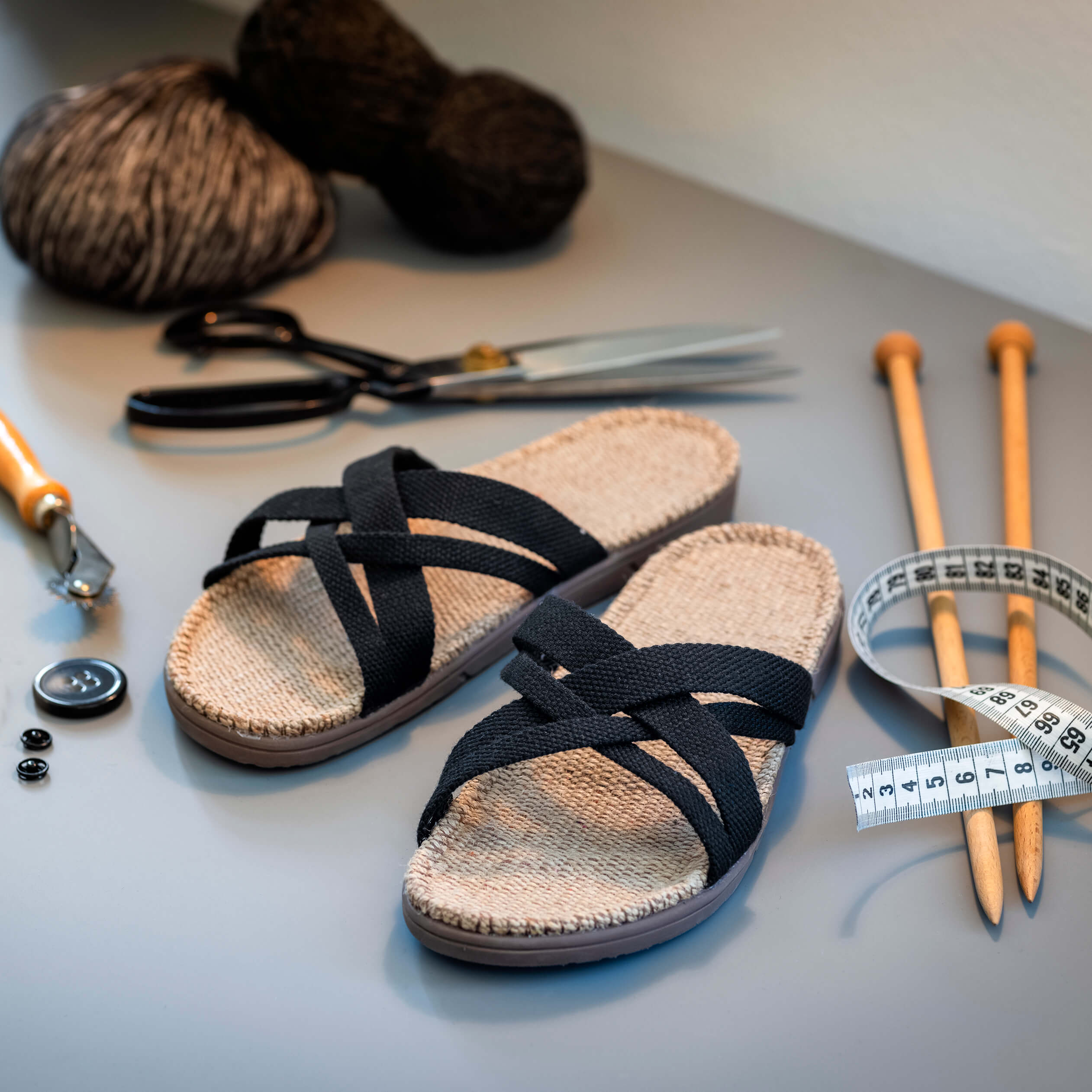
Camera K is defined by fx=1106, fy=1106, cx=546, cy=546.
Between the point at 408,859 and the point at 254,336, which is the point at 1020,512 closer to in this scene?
the point at 408,859

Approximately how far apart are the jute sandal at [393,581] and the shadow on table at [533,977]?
0.16 metres

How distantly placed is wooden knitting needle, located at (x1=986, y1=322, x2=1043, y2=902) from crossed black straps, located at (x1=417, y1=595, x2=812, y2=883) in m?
0.14

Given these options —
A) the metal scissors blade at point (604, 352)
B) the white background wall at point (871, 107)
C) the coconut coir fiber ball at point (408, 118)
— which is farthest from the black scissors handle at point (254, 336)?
the white background wall at point (871, 107)

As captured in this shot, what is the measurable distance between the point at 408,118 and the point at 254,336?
0.33 meters

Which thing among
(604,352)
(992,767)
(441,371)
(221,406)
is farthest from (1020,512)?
(221,406)

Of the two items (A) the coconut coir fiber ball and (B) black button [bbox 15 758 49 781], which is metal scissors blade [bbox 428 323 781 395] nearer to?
(A) the coconut coir fiber ball

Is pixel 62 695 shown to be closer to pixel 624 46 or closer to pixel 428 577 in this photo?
pixel 428 577

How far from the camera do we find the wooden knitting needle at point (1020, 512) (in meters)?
0.63

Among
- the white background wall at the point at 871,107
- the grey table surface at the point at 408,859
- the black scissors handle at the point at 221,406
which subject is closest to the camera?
the grey table surface at the point at 408,859

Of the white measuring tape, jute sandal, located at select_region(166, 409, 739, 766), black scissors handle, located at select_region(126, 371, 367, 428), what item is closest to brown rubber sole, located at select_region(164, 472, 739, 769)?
jute sandal, located at select_region(166, 409, 739, 766)

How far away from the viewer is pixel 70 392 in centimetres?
108

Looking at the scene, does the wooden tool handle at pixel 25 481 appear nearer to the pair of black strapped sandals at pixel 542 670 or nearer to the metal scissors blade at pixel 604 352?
the pair of black strapped sandals at pixel 542 670

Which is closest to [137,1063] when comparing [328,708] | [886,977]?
[328,708]

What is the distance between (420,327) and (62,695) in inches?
24.5
